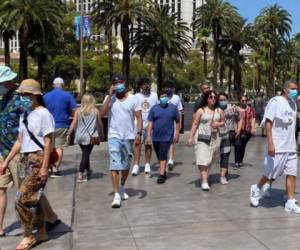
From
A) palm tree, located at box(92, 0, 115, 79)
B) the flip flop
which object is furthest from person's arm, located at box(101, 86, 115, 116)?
palm tree, located at box(92, 0, 115, 79)

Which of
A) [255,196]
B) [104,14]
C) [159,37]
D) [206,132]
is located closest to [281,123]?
[255,196]

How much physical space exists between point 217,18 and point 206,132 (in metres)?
61.1

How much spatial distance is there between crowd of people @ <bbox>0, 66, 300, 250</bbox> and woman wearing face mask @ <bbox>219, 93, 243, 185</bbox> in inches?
0.8

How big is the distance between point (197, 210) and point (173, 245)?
1738 mm

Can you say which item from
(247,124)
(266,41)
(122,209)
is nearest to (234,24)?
(266,41)

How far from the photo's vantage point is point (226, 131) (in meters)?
10.1

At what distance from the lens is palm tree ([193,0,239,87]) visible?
2712 inches

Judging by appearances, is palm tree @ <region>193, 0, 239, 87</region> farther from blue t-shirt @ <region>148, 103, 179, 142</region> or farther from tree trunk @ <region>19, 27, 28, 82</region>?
blue t-shirt @ <region>148, 103, 179, 142</region>

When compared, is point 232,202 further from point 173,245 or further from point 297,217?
point 173,245

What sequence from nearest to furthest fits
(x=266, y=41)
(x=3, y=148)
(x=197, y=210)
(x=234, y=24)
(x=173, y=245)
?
(x=173, y=245) < (x=3, y=148) < (x=197, y=210) < (x=234, y=24) < (x=266, y=41)

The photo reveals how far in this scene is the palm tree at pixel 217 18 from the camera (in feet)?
226

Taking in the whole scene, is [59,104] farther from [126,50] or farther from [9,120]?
[126,50]

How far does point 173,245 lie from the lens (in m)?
6.13

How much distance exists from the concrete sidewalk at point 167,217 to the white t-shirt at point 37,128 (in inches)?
42.9
